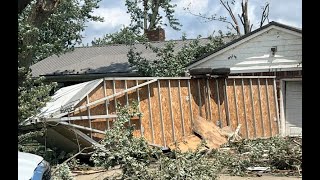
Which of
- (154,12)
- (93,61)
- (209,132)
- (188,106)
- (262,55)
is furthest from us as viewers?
(154,12)

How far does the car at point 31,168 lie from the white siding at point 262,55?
1492 cm

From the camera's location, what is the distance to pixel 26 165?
450cm

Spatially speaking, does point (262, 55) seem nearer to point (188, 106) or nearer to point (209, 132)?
point (188, 106)

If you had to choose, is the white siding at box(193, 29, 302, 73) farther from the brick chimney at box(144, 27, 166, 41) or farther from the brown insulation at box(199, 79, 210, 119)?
the brick chimney at box(144, 27, 166, 41)

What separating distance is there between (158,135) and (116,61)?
1229 cm

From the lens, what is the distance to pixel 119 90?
43.2ft

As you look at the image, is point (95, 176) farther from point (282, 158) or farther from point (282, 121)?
point (282, 121)

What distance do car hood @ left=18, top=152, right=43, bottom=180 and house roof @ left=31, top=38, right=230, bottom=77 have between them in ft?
58.1

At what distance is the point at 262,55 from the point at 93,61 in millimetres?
11215

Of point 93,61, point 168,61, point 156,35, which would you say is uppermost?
point 156,35

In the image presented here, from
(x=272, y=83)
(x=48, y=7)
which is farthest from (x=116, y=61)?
(x=48, y=7)

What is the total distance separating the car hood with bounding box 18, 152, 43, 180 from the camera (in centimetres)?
416

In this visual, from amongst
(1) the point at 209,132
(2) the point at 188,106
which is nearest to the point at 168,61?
(2) the point at 188,106

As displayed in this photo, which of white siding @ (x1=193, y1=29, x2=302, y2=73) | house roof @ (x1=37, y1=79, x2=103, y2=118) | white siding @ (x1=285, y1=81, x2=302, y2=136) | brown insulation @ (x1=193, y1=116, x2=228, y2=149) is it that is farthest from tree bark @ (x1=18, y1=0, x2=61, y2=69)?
white siding @ (x1=285, y1=81, x2=302, y2=136)
